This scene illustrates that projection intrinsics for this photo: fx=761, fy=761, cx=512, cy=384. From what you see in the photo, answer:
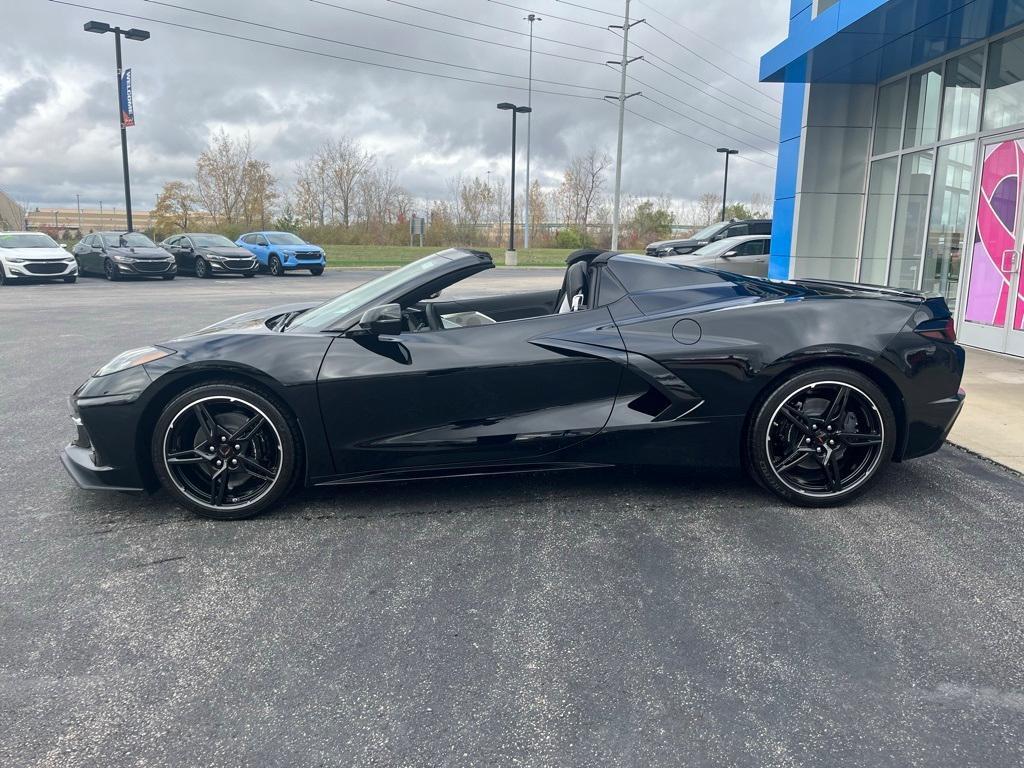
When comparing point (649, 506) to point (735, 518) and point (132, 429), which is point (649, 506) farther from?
point (132, 429)

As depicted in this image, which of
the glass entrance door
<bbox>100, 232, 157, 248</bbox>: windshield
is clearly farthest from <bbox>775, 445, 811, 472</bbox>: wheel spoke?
<bbox>100, 232, 157, 248</bbox>: windshield

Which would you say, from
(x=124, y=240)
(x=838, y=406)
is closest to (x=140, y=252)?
(x=124, y=240)

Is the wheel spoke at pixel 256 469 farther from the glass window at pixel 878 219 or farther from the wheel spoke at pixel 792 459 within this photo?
the glass window at pixel 878 219

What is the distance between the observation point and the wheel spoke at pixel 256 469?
3654 mm

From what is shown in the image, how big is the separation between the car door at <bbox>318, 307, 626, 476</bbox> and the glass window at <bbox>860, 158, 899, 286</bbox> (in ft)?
30.1

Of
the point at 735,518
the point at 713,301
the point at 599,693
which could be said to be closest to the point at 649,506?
the point at 735,518

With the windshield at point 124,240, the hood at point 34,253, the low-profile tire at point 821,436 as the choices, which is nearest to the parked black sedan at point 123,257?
the windshield at point 124,240

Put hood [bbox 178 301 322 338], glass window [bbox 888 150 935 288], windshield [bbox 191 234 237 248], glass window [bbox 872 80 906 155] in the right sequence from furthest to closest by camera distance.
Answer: windshield [bbox 191 234 237 248]
glass window [bbox 872 80 906 155]
glass window [bbox 888 150 935 288]
hood [bbox 178 301 322 338]

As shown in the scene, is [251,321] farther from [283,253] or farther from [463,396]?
[283,253]

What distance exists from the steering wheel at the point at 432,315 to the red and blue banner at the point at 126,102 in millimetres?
27020

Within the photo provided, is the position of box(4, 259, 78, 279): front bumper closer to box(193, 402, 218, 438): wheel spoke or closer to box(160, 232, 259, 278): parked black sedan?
box(160, 232, 259, 278): parked black sedan

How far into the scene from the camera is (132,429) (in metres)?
3.59

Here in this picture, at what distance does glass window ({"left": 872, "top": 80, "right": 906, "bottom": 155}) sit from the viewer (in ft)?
35.9

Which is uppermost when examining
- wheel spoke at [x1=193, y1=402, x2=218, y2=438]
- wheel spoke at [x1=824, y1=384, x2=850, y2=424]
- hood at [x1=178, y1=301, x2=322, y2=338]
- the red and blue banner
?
the red and blue banner
